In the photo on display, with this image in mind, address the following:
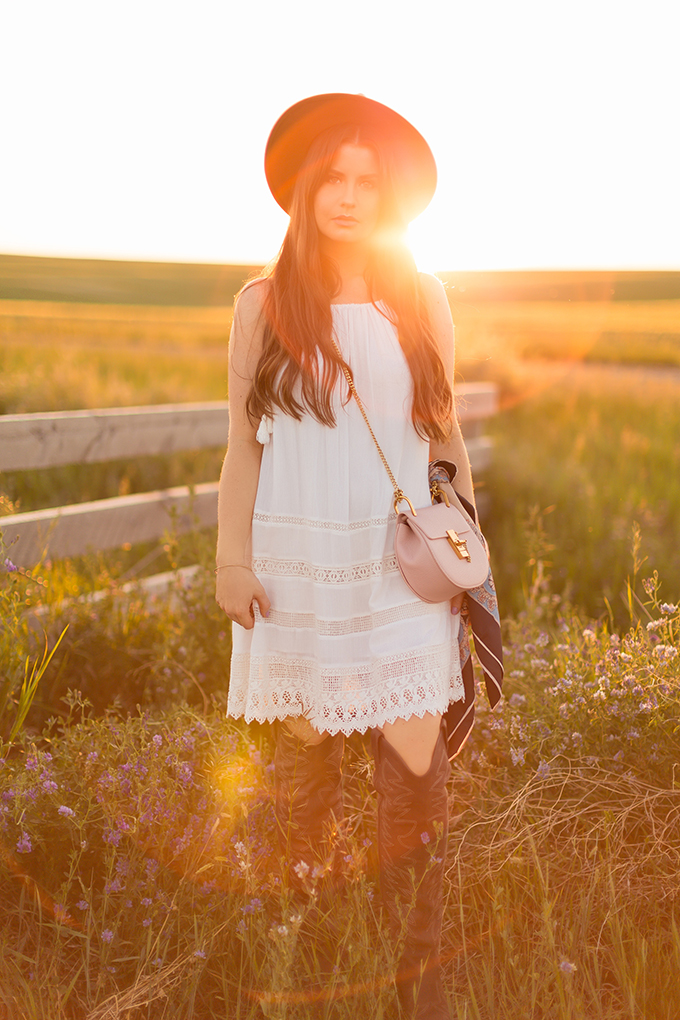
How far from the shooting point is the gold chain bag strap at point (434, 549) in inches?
68.5

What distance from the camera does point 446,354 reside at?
202 cm

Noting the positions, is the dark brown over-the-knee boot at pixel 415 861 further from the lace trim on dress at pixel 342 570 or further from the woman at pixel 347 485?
the lace trim on dress at pixel 342 570

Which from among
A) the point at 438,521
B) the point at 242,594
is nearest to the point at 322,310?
the point at 438,521

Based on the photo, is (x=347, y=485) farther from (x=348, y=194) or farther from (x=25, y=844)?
(x=25, y=844)

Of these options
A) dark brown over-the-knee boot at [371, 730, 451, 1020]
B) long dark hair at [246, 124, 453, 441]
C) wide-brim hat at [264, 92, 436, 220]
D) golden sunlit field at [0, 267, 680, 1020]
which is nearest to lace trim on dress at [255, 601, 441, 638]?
dark brown over-the-knee boot at [371, 730, 451, 1020]

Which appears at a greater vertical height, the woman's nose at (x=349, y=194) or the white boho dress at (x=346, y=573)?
the woman's nose at (x=349, y=194)

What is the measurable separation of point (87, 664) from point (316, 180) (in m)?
2.17

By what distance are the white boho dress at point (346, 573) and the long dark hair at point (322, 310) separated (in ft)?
0.14

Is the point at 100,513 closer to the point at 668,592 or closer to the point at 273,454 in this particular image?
the point at 273,454

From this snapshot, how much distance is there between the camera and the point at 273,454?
6.28ft

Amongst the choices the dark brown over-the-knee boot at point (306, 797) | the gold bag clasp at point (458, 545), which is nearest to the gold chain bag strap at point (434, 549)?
the gold bag clasp at point (458, 545)

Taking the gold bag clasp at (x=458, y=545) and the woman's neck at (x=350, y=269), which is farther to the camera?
the woman's neck at (x=350, y=269)

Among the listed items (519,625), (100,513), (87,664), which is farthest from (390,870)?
(100,513)

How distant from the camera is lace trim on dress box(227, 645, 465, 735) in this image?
176 cm
